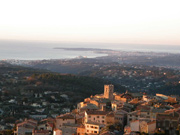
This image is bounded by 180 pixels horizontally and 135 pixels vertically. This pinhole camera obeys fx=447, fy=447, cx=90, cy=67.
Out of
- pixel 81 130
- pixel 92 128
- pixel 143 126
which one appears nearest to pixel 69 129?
pixel 81 130

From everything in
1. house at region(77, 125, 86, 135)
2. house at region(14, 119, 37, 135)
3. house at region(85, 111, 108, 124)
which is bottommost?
house at region(14, 119, 37, 135)

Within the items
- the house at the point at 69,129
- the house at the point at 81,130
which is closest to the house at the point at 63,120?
the house at the point at 69,129

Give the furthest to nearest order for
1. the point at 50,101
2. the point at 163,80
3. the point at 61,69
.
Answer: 1. the point at 61,69
2. the point at 163,80
3. the point at 50,101

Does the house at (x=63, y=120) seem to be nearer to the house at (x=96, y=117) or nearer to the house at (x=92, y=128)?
the house at (x=96, y=117)

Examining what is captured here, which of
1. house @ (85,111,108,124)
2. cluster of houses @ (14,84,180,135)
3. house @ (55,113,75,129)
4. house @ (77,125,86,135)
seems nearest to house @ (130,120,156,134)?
cluster of houses @ (14,84,180,135)

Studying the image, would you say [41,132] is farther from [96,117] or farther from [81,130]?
[96,117]

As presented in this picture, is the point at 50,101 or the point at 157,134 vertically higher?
the point at 157,134

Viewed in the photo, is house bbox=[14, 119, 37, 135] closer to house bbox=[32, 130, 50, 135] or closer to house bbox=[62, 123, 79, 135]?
house bbox=[32, 130, 50, 135]

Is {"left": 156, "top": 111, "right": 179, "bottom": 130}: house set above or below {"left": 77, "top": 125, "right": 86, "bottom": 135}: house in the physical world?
above

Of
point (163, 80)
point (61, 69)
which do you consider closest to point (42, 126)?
point (163, 80)

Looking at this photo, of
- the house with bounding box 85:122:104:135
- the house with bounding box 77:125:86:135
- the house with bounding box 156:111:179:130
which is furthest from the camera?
the house with bounding box 77:125:86:135

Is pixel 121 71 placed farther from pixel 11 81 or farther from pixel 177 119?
pixel 177 119
